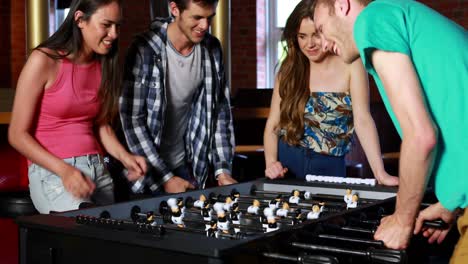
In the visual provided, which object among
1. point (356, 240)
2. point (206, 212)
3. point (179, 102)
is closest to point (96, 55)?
point (179, 102)

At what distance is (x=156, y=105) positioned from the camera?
2578 mm

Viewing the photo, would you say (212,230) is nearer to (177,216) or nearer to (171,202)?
(177,216)

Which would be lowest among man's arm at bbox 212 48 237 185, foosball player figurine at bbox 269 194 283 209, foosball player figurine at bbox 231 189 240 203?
→ foosball player figurine at bbox 231 189 240 203

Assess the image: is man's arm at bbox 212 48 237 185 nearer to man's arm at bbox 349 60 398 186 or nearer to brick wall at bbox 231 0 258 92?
man's arm at bbox 349 60 398 186

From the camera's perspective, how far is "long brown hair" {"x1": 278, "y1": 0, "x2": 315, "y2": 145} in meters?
2.70

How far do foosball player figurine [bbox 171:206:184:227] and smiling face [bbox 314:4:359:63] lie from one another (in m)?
0.62

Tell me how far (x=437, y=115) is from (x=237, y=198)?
86cm

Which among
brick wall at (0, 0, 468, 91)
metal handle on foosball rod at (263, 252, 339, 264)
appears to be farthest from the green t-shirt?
brick wall at (0, 0, 468, 91)

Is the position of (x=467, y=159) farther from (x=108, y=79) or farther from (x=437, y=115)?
(x=108, y=79)

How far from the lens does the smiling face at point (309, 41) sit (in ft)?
8.78

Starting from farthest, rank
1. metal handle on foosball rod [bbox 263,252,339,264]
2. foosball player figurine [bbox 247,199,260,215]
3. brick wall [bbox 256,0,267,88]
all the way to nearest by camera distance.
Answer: brick wall [bbox 256,0,267,88], foosball player figurine [bbox 247,199,260,215], metal handle on foosball rod [bbox 263,252,339,264]

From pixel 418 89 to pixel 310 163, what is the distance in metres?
A: 1.29

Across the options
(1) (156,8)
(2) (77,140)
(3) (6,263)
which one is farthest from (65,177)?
(1) (156,8)

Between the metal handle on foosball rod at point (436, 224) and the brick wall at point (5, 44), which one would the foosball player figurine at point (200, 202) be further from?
the brick wall at point (5, 44)
